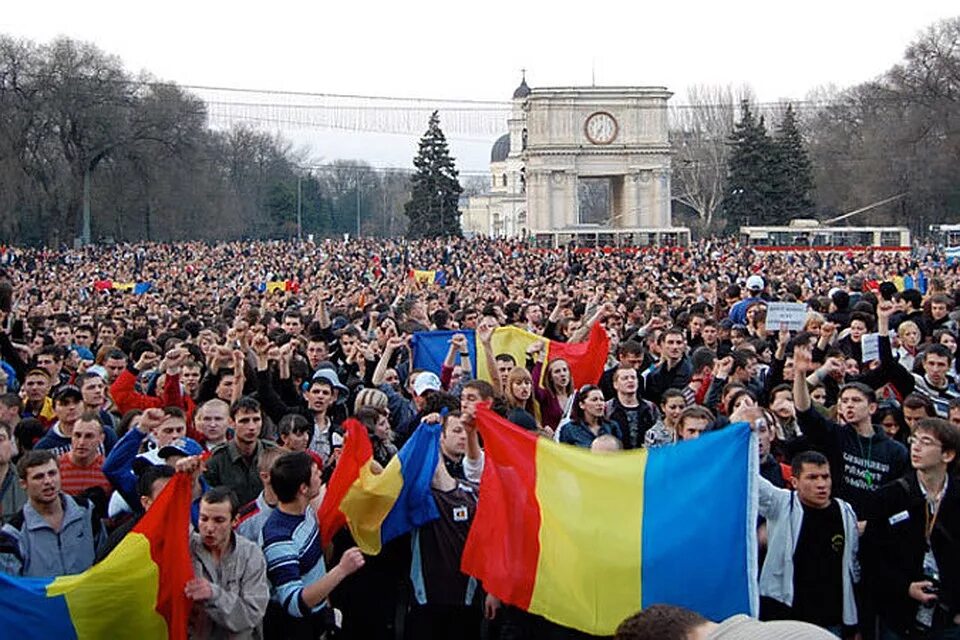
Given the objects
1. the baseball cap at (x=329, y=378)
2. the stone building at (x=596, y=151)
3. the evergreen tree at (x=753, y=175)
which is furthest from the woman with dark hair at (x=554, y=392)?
the stone building at (x=596, y=151)

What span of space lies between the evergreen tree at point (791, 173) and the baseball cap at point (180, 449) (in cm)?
7215

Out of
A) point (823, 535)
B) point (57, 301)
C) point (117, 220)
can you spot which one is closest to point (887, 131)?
point (117, 220)

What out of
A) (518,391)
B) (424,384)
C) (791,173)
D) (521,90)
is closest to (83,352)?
(424,384)

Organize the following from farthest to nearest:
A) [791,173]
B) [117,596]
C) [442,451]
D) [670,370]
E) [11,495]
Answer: [791,173], [670,370], [442,451], [11,495], [117,596]

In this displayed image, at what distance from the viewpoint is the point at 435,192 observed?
84.7m

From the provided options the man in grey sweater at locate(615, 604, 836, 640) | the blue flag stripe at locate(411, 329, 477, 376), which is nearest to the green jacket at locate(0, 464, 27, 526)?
the man in grey sweater at locate(615, 604, 836, 640)

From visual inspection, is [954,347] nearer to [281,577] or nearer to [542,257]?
[281,577]

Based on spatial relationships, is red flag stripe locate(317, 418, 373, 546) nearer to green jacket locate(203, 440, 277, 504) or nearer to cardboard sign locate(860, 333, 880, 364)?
green jacket locate(203, 440, 277, 504)

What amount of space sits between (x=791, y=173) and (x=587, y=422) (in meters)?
70.9

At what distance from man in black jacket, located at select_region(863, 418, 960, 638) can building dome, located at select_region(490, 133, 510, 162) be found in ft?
498

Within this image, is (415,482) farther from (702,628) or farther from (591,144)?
(591,144)

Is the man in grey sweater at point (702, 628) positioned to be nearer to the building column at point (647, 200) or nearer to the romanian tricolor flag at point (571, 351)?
the romanian tricolor flag at point (571, 351)

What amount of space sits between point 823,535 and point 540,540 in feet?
4.44

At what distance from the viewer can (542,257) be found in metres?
49.6
